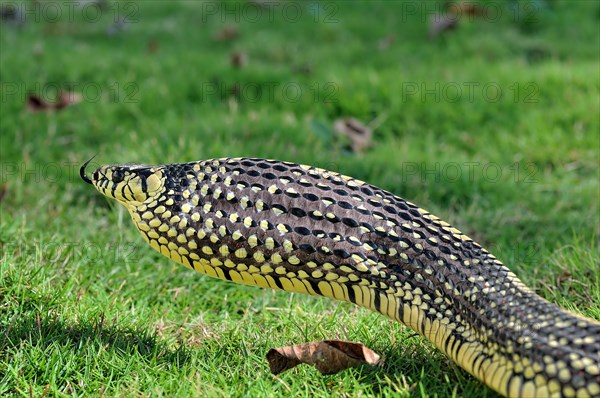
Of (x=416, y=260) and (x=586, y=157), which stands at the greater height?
(x=416, y=260)

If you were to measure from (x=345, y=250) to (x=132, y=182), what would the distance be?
3.03ft

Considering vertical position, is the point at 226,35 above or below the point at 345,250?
below

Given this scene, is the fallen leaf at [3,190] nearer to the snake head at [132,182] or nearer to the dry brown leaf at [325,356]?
the snake head at [132,182]

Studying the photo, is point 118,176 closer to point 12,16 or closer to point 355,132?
point 355,132

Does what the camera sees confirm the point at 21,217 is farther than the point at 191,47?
No

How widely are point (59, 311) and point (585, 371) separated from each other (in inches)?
87.2

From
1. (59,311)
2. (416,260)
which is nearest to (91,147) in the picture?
(59,311)

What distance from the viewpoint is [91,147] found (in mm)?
5922

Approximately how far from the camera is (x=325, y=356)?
290 centimetres

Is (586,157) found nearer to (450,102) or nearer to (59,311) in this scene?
(450,102)

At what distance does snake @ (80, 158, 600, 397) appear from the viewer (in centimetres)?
273

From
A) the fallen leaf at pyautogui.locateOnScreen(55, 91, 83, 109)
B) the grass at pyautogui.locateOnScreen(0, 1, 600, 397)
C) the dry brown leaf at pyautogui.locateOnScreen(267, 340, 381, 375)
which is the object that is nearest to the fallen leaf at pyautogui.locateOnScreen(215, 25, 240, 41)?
the grass at pyautogui.locateOnScreen(0, 1, 600, 397)

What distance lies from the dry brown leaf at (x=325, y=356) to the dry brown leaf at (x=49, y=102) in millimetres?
4099

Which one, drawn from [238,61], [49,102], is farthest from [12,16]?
[238,61]
